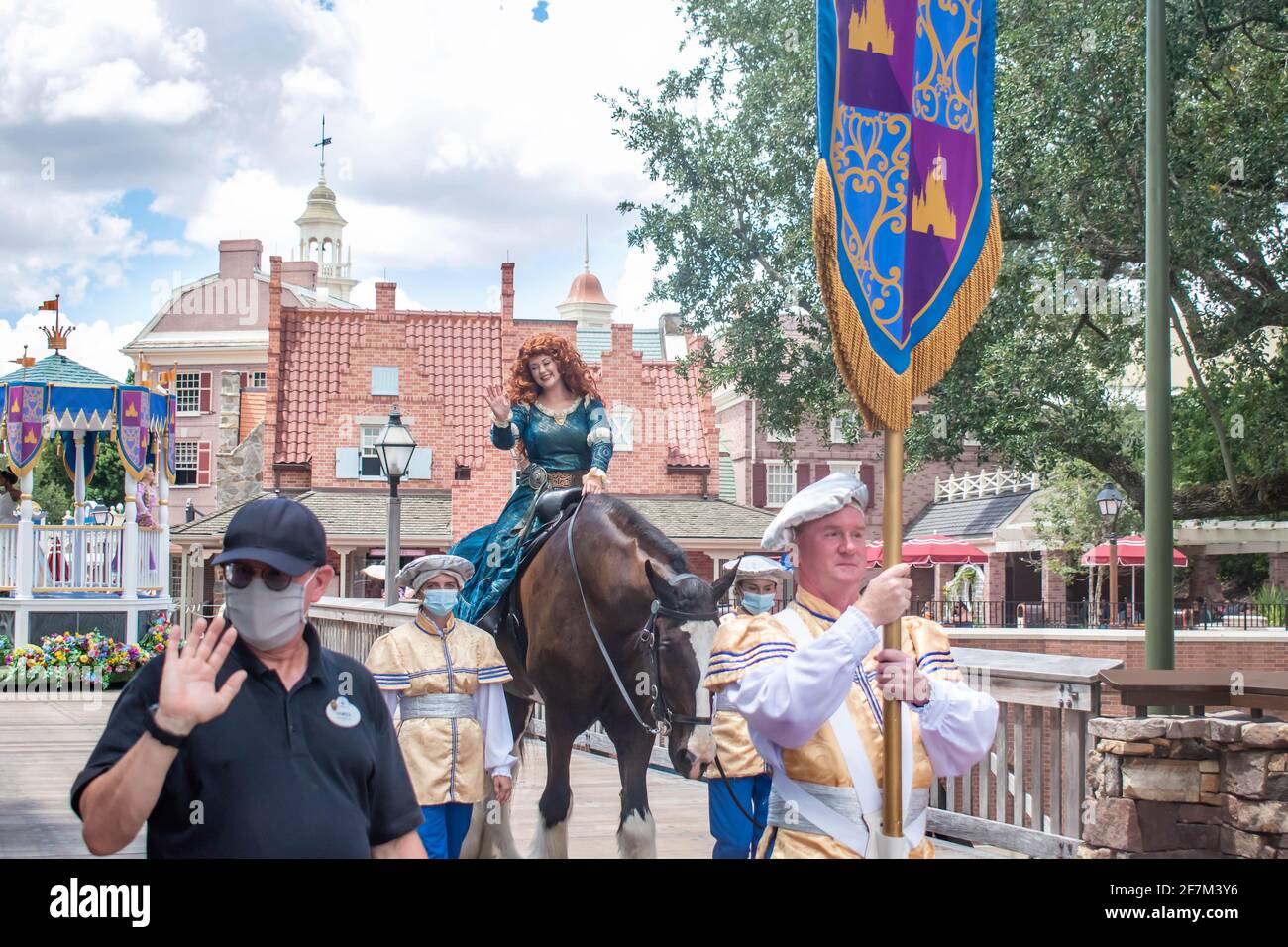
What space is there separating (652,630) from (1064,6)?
35.1 feet

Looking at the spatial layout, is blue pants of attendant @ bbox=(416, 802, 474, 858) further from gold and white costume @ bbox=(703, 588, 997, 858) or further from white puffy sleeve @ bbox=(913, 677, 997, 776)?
white puffy sleeve @ bbox=(913, 677, 997, 776)

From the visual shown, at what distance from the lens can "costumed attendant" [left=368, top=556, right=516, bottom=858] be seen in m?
5.55

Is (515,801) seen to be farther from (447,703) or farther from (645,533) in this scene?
(447,703)

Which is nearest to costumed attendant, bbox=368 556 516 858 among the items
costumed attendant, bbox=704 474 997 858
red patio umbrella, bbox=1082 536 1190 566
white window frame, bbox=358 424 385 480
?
costumed attendant, bbox=704 474 997 858

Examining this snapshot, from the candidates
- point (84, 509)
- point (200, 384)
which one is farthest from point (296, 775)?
point (200, 384)

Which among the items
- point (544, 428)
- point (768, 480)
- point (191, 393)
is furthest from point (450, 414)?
point (768, 480)

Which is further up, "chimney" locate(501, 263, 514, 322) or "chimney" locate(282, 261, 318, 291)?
"chimney" locate(282, 261, 318, 291)

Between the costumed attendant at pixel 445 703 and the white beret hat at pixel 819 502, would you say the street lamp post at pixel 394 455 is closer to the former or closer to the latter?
the costumed attendant at pixel 445 703

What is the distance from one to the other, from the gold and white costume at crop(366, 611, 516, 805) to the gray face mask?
2.72 m

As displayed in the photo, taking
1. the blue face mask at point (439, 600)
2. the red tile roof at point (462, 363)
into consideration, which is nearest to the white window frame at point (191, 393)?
the red tile roof at point (462, 363)

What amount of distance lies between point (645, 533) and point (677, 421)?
1075cm

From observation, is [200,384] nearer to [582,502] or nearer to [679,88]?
[679,88]

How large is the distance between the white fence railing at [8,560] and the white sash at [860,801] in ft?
48.1


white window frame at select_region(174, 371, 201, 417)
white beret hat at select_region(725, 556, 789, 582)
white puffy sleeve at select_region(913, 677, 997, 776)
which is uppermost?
white window frame at select_region(174, 371, 201, 417)
